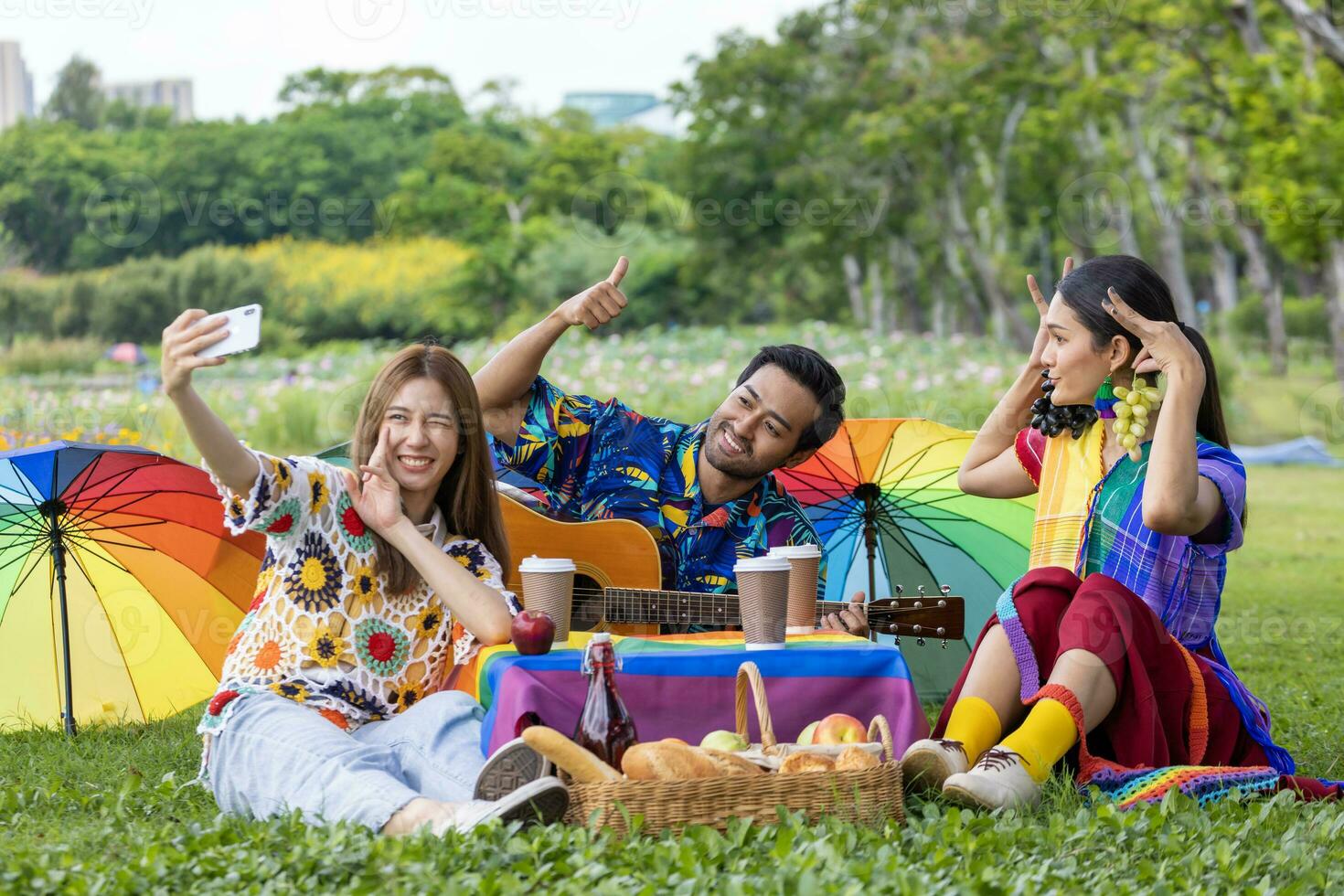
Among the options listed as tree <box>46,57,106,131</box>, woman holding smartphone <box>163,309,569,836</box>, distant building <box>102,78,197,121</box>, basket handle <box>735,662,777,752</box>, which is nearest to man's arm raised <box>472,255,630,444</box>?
woman holding smartphone <box>163,309,569,836</box>

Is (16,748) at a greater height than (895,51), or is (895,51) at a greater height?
(895,51)

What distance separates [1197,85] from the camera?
1700cm

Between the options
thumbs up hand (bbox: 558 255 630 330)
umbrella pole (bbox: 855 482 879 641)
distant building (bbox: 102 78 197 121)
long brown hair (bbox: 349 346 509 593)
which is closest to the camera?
long brown hair (bbox: 349 346 509 593)

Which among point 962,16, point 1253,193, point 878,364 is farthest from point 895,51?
point 1253,193

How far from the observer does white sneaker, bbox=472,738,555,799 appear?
10.6 feet

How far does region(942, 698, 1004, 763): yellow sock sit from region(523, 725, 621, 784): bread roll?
0.96 m

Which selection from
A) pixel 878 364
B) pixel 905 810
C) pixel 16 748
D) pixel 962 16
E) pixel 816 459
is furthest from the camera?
pixel 962 16

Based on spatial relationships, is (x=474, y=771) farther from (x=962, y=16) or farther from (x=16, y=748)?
(x=962, y=16)

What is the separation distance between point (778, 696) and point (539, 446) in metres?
1.49

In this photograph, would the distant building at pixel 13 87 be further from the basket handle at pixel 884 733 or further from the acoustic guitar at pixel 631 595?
the basket handle at pixel 884 733

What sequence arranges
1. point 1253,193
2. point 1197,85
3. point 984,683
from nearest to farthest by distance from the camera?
point 984,683 < point 1253,193 < point 1197,85

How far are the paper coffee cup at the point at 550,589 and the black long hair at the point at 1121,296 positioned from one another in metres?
1.55

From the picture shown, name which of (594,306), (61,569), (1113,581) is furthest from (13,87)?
(1113,581)

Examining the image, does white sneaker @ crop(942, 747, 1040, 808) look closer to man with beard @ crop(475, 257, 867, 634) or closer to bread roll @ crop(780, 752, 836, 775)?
bread roll @ crop(780, 752, 836, 775)
